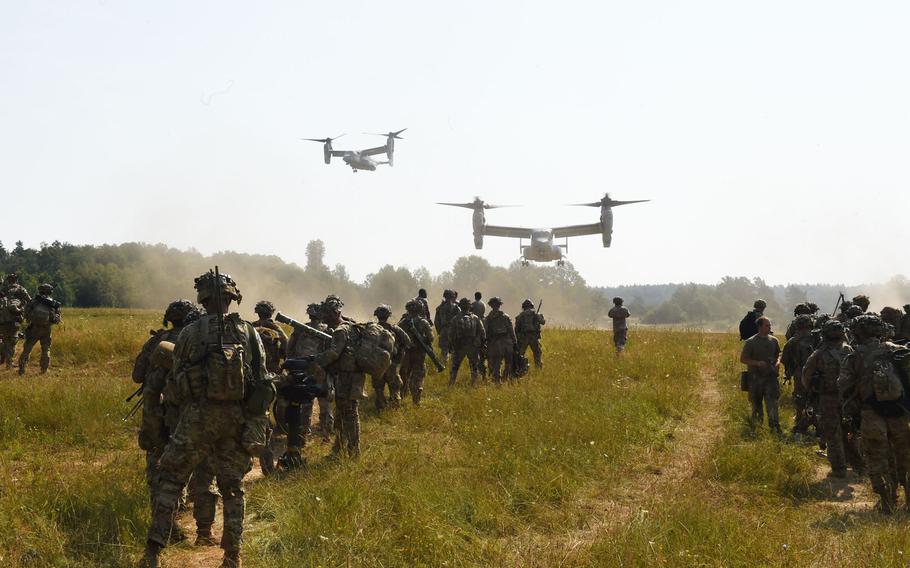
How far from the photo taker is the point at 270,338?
9477 millimetres

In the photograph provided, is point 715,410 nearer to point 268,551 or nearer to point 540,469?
point 540,469

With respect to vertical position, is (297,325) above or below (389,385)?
above

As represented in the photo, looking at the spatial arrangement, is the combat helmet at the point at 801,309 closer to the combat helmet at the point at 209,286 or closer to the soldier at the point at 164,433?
the combat helmet at the point at 209,286

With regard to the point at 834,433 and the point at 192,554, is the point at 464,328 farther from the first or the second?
the point at 192,554

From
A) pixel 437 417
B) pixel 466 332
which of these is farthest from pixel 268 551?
pixel 466 332

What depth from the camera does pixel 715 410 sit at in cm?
1273

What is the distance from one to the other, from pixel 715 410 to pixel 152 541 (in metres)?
10.5

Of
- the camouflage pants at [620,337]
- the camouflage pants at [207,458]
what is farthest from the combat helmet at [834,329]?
the camouflage pants at [620,337]

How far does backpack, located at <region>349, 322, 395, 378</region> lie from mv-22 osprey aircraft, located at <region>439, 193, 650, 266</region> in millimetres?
31893

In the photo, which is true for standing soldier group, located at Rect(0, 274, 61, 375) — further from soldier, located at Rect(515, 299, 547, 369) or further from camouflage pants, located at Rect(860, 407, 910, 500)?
camouflage pants, located at Rect(860, 407, 910, 500)

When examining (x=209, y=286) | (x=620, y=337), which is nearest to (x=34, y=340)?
(x=209, y=286)

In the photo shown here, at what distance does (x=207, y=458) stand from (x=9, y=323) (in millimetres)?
12720

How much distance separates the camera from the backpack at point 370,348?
888cm

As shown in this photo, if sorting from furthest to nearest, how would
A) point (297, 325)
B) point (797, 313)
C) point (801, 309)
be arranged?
point (801, 309)
point (797, 313)
point (297, 325)
